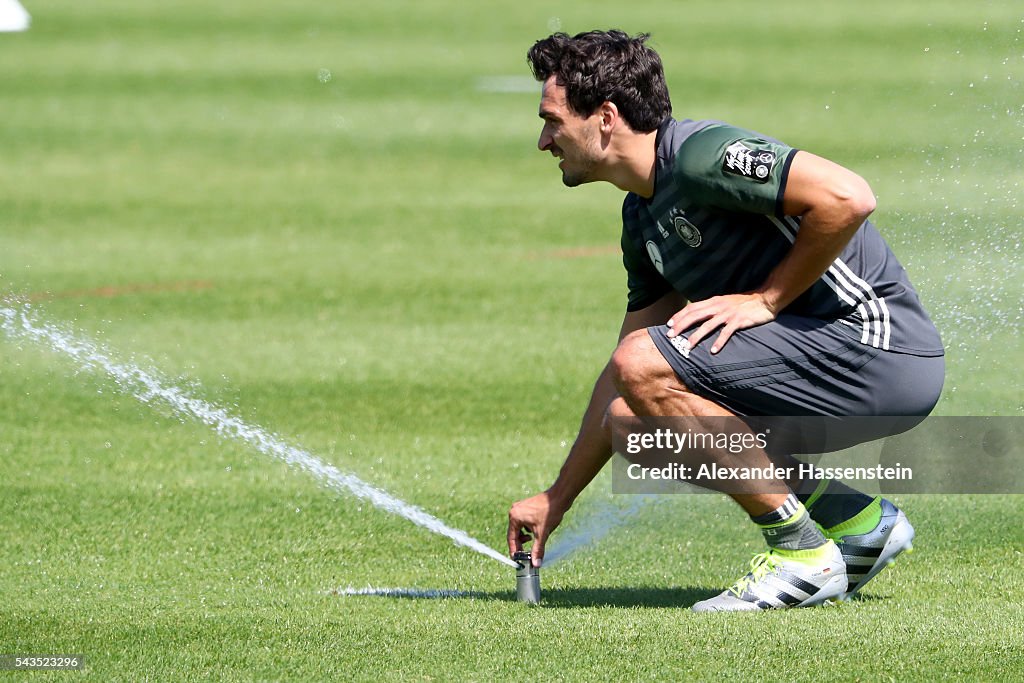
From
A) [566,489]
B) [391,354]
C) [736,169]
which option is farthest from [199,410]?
[736,169]

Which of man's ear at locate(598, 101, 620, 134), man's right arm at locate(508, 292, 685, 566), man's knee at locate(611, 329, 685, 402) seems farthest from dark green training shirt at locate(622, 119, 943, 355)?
man's right arm at locate(508, 292, 685, 566)

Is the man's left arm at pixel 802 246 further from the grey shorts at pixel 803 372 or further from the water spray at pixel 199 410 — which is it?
the water spray at pixel 199 410

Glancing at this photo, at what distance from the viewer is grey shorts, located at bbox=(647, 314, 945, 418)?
14.6 ft

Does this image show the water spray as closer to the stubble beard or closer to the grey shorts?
the grey shorts

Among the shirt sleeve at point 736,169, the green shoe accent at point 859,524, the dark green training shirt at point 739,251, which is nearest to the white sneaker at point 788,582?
the green shoe accent at point 859,524

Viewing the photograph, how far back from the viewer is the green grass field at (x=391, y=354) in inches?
170

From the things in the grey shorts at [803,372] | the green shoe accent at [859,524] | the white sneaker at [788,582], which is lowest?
the white sneaker at [788,582]

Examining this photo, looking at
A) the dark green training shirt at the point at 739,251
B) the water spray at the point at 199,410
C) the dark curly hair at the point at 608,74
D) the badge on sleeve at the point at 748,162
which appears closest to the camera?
the badge on sleeve at the point at 748,162

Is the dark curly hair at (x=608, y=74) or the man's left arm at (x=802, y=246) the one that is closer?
the man's left arm at (x=802, y=246)

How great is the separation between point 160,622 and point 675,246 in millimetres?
1788

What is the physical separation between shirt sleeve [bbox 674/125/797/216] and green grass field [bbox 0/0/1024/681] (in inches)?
44.8

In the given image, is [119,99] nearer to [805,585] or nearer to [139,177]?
[139,177]

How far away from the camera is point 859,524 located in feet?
15.7

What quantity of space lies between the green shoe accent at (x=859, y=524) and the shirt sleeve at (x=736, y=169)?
1043 mm
